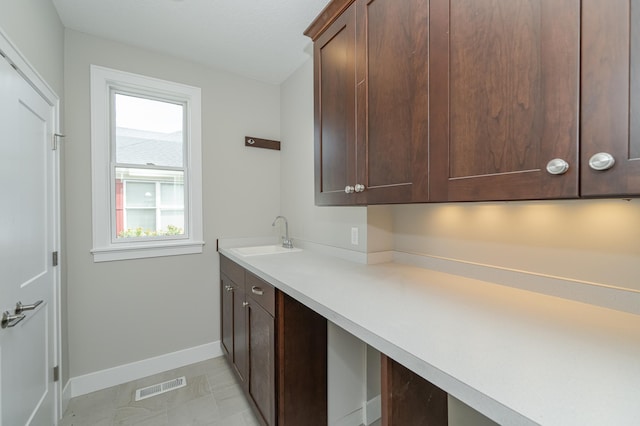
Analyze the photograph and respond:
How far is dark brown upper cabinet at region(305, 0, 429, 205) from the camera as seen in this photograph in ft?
3.20

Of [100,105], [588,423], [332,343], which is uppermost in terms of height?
[100,105]

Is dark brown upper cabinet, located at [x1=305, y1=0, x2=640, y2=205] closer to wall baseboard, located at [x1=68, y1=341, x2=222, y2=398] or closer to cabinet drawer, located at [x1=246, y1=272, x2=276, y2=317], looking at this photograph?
cabinet drawer, located at [x1=246, y1=272, x2=276, y2=317]

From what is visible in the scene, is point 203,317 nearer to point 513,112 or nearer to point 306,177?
point 306,177

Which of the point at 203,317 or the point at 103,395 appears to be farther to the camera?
the point at 203,317

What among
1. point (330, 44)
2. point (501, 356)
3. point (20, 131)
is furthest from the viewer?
point (330, 44)

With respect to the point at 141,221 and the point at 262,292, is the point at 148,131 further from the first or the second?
the point at 262,292

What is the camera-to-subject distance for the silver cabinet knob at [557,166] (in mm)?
632

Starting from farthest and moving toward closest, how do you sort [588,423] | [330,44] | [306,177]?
[306,177]
[330,44]
[588,423]

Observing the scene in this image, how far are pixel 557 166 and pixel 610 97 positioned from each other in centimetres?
16

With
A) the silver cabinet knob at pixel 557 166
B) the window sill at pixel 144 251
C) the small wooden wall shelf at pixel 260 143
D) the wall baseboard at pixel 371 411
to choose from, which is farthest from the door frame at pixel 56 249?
the silver cabinet knob at pixel 557 166

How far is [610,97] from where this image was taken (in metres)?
0.58

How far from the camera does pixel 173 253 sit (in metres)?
2.24

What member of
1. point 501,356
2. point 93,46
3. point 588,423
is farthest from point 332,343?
point 93,46

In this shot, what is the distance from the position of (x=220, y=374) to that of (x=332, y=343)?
4.04 ft
